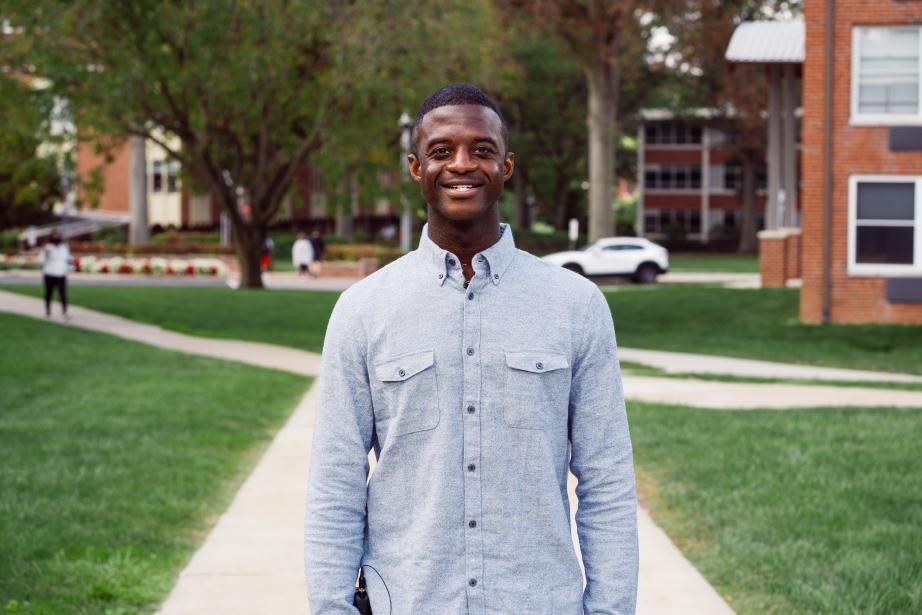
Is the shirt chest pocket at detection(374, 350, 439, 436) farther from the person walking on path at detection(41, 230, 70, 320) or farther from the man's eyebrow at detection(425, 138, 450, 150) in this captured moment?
the person walking on path at detection(41, 230, 70, 320)

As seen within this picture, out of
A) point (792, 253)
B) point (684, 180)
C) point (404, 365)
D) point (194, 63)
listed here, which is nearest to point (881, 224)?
point (792, 253)

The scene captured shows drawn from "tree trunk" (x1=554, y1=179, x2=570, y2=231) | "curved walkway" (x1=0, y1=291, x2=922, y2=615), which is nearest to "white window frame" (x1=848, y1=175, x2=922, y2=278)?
"curved walkway" (x1=0, y1=291, x2=922, y2=615)

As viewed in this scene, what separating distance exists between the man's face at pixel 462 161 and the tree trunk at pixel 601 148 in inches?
1609

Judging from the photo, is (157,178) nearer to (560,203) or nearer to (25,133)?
(560,203)

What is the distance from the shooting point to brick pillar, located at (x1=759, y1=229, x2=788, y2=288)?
32875mm

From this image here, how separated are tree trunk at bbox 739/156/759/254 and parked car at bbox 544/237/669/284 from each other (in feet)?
110

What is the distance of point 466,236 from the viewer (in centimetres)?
304

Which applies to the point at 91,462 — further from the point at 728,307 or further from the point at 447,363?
the point at 728,307

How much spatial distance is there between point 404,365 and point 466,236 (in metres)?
0.31

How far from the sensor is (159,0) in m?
23.1

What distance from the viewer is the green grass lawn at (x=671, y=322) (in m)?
21.5

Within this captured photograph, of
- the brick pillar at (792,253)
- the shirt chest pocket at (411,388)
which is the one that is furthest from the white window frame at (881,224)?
the shirt chest pocket at (411,388)

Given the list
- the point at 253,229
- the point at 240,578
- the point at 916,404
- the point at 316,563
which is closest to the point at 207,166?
the point at 253,229

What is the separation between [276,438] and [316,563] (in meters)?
8.30
